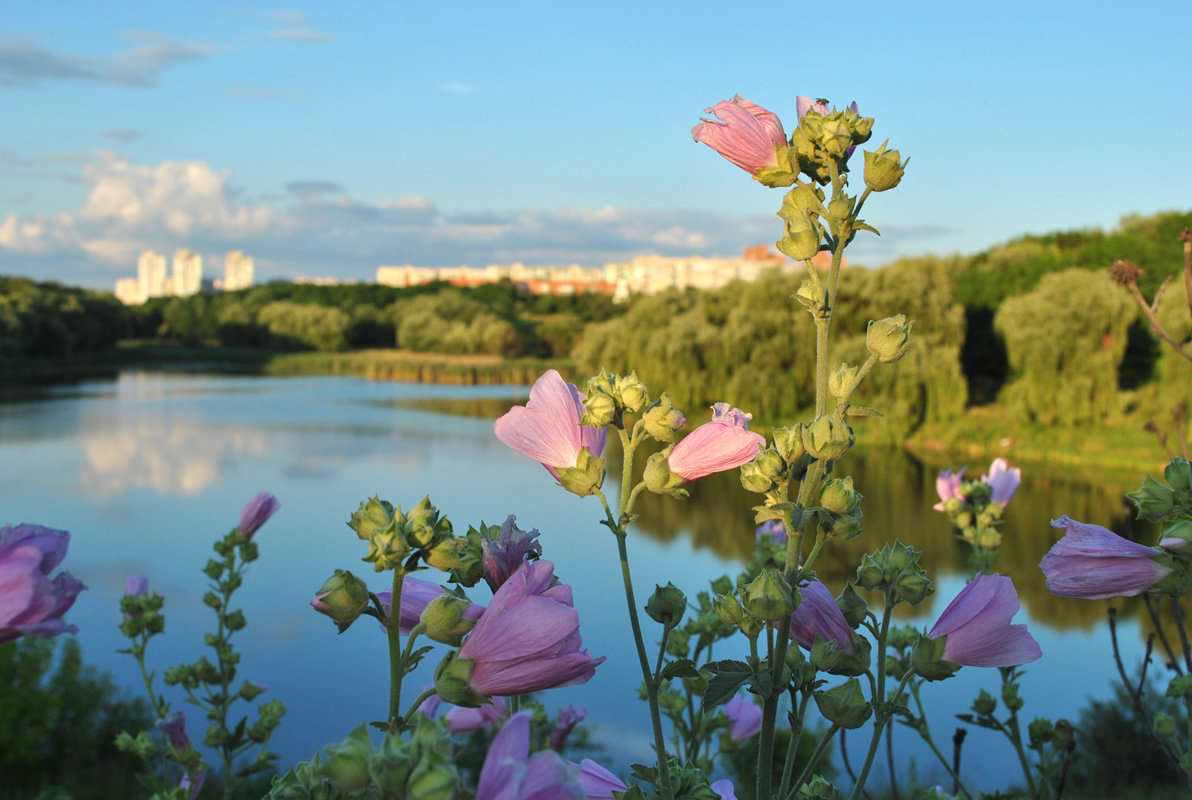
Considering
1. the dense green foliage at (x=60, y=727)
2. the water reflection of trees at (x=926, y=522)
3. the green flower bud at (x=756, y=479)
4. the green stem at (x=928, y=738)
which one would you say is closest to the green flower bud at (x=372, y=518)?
the green flower bud at (x=756, y=479)

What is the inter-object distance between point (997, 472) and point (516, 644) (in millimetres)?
2204

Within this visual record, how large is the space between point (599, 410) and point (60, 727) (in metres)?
6.44

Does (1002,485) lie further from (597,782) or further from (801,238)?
(597,782)

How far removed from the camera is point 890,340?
2.72 ft

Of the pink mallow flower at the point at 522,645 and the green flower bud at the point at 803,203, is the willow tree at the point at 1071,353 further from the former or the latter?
the pink mallow flower at the point at 522,645

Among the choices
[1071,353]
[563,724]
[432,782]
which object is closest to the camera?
[432,782]

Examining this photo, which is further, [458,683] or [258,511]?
[258,511]

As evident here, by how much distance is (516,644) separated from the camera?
627 millimetres

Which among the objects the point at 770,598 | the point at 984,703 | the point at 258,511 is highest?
the point at 770,598

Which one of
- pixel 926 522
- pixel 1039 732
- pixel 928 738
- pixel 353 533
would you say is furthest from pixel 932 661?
pixel 926 522

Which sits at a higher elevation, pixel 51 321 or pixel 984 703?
pixel 51 321

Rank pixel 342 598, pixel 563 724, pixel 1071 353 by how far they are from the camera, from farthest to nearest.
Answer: pixel 1071 353 < pixel 563 724 < pixel 342 598

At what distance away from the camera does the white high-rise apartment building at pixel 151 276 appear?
7981 cm

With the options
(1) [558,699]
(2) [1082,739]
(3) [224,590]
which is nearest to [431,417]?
(1) [558,699]
